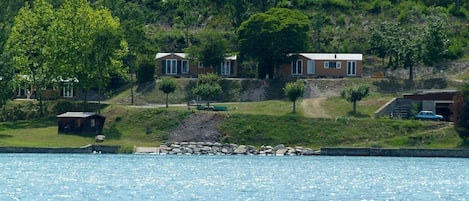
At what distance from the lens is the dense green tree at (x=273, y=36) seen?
124 metres

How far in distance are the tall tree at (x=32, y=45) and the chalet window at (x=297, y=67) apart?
23.9 metres

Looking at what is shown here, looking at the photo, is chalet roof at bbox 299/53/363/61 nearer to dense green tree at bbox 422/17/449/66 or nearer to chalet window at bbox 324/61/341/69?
chalet window at bbox 324/61/341/69

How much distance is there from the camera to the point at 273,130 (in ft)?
350

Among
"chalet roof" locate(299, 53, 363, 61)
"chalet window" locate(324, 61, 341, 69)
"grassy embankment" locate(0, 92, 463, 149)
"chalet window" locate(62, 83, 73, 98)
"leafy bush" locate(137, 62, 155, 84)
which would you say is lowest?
"grassy embankment" locate(0, 92, 463, 149)

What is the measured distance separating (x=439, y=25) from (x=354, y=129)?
21.7 meters

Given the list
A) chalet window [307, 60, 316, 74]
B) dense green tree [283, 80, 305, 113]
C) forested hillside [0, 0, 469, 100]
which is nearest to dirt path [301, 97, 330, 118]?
dense green tree [283, 80, 305, 113]

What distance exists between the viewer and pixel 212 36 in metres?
127

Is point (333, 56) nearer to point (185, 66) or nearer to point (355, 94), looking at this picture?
point (185, 66)

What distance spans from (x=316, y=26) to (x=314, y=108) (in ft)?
81.6

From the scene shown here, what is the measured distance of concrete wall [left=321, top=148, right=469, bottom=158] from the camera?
100 m

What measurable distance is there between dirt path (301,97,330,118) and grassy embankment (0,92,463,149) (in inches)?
27.7

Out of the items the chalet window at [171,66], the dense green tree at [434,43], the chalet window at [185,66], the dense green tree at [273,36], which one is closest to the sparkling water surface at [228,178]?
the dense green tree at [273,36]

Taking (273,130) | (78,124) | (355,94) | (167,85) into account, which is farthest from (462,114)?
(78,124)

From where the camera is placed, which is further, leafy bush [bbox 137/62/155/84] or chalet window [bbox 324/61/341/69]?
chalet window [bbox 324/61/341/69]
